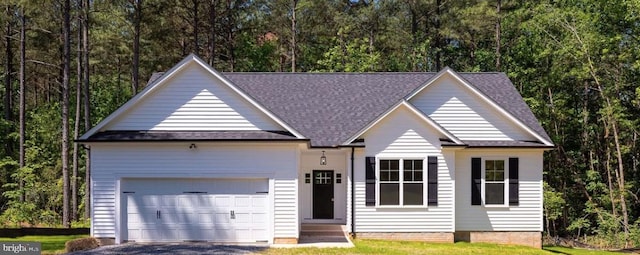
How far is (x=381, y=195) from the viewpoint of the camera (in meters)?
17.4

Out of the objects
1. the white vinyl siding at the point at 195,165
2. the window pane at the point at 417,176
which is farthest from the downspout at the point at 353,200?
the white vinyl siding at the point at 195,165

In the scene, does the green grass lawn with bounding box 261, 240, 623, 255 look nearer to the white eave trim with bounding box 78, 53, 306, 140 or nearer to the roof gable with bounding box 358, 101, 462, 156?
the roof gable with bounding box 358, 101, 462, 156

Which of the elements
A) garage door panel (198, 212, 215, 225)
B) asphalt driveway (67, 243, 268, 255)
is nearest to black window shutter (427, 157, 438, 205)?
asphalt driveway (67, 243, 268, 255)

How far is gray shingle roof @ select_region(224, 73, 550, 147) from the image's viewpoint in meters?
18.9

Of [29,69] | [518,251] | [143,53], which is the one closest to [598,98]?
[518,251]

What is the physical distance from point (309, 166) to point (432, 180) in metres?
4.53

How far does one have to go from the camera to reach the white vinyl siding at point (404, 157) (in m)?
17.2

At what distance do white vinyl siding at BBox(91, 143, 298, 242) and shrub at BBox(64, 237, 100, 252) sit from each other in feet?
2.21

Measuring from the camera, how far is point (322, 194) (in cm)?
1969

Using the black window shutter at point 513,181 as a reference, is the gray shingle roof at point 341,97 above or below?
above

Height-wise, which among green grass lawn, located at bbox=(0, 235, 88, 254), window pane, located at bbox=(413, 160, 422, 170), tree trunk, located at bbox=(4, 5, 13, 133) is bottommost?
green grass lawn, located at bbox=(0, 235, 88, 254)

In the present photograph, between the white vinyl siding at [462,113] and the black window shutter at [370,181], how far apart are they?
9.72 feet

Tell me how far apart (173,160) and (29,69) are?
26304 millimetres

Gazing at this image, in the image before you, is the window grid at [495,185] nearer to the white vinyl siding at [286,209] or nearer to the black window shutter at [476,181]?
the black window shutter at [476,181]
